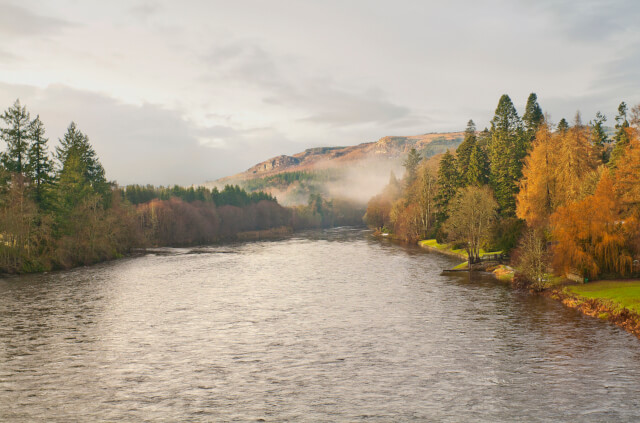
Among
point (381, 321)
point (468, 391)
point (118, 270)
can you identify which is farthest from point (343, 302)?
point (118, 270)

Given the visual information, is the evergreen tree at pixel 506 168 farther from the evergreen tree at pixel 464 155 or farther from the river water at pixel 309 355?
the river water at pixel 309 355

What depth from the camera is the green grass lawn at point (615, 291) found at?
141 ft

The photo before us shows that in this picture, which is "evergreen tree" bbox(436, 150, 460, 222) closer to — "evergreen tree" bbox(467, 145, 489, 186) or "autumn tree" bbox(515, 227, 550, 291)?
"evergreen tree" bbox(467, 145, 489, 186)

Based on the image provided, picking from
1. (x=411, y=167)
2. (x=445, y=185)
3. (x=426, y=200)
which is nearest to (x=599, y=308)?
(x=445, y=185)

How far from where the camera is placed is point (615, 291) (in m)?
47.4

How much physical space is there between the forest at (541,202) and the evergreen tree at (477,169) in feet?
0.77

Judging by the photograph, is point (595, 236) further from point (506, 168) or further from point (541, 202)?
point (506, 168)

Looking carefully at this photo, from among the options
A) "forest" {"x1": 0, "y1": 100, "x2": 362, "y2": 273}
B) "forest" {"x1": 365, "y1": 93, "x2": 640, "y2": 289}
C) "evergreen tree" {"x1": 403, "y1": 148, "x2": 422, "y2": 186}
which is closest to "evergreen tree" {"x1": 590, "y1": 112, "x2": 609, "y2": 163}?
"forest" {"x1": 365, "y1": 93, "x2": 640, "y2": 289}

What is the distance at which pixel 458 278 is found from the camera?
218ft

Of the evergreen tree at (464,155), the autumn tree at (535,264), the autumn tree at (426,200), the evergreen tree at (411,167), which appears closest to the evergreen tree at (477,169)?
the evergreen tree at (464,155)

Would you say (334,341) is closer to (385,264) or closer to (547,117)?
(385,264)

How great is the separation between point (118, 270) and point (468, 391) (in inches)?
2660

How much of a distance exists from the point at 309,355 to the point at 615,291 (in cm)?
3341

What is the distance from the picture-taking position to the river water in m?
25.3
